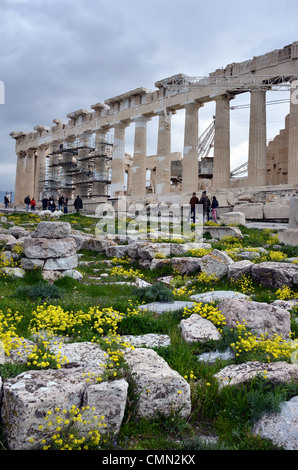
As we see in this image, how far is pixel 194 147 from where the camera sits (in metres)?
30.8

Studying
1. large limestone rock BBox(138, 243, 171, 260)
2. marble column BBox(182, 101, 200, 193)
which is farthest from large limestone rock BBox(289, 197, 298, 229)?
marble column BBox(182, 101, 200, 193)

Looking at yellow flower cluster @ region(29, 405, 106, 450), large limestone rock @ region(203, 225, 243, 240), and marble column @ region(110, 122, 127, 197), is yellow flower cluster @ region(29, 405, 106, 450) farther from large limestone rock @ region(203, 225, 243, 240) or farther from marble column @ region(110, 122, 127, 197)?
marble column @ region(110, 122, 127, 197)

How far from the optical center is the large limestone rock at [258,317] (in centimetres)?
474

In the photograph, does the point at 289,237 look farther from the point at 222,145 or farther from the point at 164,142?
the point at 164,142

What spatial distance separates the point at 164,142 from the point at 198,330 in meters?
29.6

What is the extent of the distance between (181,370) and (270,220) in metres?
17.4

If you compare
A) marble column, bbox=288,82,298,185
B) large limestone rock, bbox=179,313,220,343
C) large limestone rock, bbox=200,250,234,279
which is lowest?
large limestone rock, bbox=179,313,220,343

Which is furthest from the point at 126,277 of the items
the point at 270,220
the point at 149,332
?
the point at 270,220

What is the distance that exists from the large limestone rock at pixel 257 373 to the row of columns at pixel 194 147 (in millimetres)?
22483

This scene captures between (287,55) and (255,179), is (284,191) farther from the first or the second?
(287,55)

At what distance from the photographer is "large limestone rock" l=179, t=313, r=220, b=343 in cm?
462

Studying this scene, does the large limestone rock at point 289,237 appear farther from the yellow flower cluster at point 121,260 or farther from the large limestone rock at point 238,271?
the yellow flower cluster at point 121,260

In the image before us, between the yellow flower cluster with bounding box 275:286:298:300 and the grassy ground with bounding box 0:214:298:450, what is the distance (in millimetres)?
20

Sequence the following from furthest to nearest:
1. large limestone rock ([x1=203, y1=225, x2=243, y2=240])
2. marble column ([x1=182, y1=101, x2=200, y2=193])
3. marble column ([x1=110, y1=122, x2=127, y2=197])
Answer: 1. marble column ([x1=110, y1=122, x2=127, y2=197])
2. marble column ([x1=182, y1=101, x2=200, y2=193])
3. large limestone rock ([x1=203, y1=225, x2=243, y2=240])
